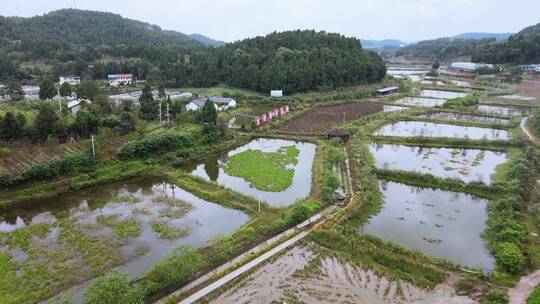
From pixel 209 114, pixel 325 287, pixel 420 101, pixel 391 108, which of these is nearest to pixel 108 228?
pixel 325 287

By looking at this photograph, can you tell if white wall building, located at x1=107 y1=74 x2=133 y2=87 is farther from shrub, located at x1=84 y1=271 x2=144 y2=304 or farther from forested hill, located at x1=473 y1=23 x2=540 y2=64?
forested hill, located at x1=473 y1=23 x2=540 y2=64

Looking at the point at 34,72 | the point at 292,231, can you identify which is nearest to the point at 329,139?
the point at 292,231

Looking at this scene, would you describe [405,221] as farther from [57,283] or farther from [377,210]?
[57,283]

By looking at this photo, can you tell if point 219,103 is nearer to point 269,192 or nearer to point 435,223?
point 269,192

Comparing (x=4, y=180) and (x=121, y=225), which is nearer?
(x=121, y=225)

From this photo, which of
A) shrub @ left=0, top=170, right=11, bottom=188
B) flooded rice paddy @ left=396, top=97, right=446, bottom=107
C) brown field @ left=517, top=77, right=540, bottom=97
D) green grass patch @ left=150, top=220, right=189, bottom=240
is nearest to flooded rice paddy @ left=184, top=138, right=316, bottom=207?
green grass patch @ left=150, top=220, right=189, bottom=240

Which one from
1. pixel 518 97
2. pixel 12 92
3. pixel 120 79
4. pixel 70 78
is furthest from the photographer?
pixel 120 79
